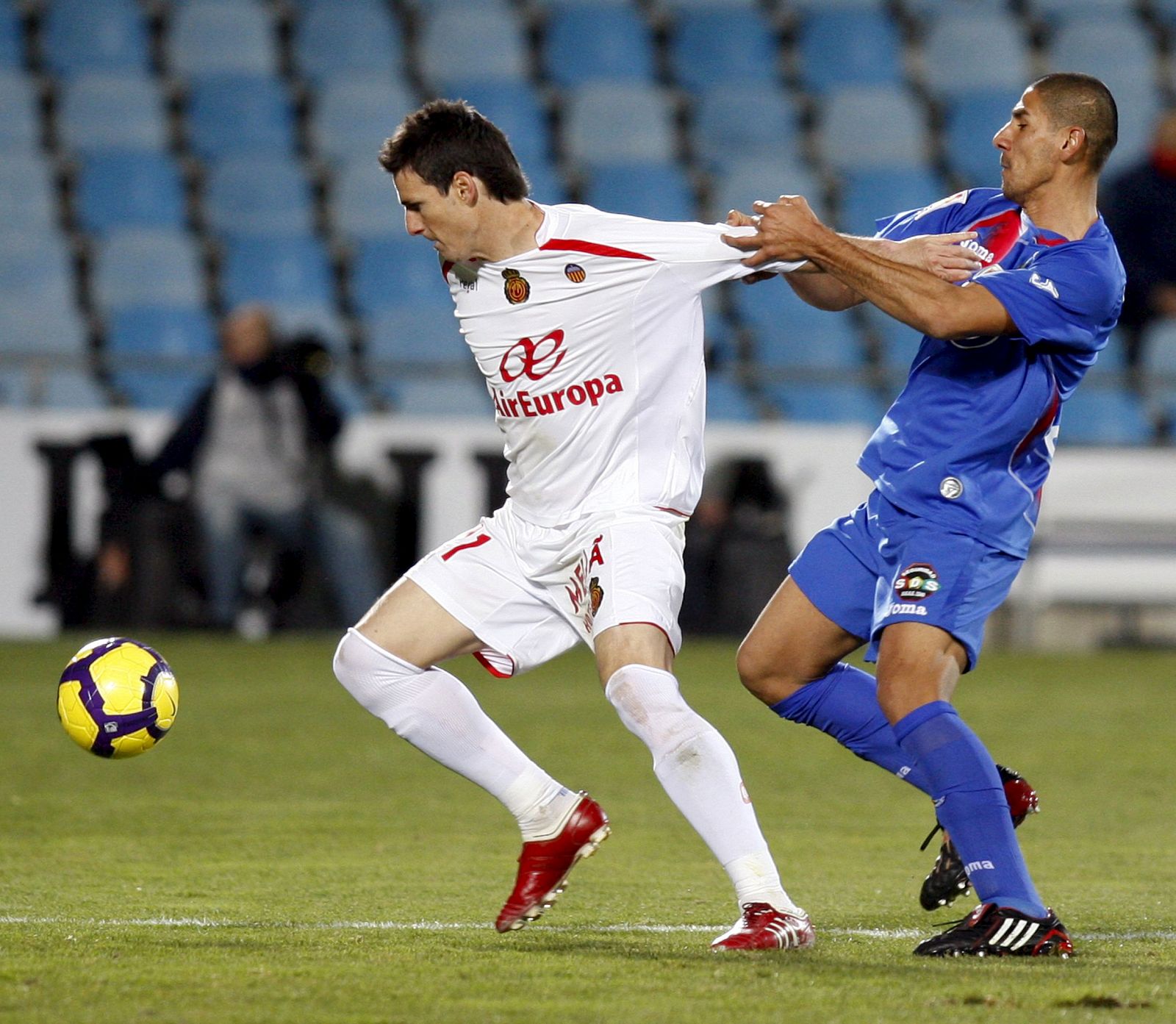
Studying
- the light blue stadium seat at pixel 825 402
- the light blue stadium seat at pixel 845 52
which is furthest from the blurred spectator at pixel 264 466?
the light blue stadium seat at pixel 845 52

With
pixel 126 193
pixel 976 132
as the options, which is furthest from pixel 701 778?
pixel 976 132

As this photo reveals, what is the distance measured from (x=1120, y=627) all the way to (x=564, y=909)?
937cm

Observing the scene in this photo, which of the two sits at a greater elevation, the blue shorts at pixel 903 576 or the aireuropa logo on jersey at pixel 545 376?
the aireuropa logo on jersey at pixel 545 376

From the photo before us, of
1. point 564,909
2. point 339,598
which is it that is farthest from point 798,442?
point 564,909

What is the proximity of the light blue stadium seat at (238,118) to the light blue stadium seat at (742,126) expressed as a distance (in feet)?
11.2

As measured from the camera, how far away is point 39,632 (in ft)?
40.4

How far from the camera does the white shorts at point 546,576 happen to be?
4.60m

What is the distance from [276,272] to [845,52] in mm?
5495

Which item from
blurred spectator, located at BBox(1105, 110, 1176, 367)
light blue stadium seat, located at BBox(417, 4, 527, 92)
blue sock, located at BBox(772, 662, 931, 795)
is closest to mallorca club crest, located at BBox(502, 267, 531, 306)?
blue sock, located at BBox(772, 662, 931, 795)

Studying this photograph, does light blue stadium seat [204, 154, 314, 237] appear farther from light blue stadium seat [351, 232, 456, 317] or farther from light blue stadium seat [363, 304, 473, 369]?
light blue stadium seat [363, 304, 473, 369]

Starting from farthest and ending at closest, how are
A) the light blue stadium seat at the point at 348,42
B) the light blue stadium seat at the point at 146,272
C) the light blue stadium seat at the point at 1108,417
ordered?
the light blue stadium seat at the point at 348,42
the light blue stadium seat at the point at 146,272
the light blue stadium seat at the point at 1108,417

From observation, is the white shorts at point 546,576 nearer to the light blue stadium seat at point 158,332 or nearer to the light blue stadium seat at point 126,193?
the light blue stadium seat at point 158,332

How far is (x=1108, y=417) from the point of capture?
45.9 ft

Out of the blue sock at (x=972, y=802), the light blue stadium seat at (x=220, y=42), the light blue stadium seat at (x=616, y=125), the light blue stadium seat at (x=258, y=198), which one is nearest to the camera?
the blue sock at (x=972, y=802)
